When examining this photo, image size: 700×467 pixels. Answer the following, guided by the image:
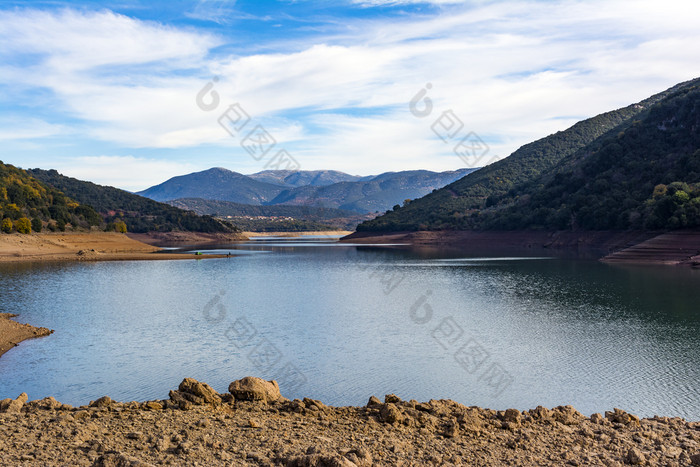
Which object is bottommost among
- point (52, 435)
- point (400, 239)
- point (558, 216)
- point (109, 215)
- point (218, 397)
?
point (558, 216)

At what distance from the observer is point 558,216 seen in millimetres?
89312

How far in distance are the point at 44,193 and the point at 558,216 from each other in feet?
288

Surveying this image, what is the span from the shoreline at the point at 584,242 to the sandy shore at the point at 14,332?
5471 cm

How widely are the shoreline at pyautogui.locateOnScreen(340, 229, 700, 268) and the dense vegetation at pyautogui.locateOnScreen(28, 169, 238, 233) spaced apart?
136 feet

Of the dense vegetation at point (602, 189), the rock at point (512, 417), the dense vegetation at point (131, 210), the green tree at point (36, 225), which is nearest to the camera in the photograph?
the rock at point (512, 417)

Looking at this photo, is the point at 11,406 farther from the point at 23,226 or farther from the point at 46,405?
the point at 23,226

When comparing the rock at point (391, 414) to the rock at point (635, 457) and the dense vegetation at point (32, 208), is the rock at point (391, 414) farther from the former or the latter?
the dense vegetation at point (32, 208)

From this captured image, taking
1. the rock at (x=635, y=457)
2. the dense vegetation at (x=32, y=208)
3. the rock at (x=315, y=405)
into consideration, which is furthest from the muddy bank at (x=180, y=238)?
the rock at (x=635, y=457)

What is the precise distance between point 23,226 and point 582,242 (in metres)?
79.8

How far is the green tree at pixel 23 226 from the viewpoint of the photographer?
256 ft

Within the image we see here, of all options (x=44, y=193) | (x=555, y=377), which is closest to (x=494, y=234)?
(x=44, y=193)

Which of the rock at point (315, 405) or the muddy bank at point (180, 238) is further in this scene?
the muddy bank at point (180, 238)

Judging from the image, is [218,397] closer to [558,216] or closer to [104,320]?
[104,320]

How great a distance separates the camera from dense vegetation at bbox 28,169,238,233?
13912cm
